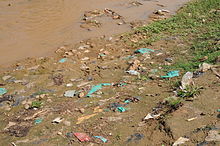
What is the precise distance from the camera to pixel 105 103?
339 centimetres

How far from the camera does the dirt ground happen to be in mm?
2695

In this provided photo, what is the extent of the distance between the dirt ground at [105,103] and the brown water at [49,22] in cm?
80

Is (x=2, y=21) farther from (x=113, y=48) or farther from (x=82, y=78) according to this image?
(x=82, y=78)

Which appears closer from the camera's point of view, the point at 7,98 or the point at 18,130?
the point at 18,130

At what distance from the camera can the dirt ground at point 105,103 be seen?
2.70m

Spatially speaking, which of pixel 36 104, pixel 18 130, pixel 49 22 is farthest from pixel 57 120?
pixel 49 22

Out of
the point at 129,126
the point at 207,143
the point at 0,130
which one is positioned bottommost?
the point at 0,130

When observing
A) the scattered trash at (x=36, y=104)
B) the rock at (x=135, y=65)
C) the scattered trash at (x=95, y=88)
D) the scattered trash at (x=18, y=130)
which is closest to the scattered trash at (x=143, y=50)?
the rock at (x=135, y=65)

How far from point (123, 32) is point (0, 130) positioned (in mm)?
3835

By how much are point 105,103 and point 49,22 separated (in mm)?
4197

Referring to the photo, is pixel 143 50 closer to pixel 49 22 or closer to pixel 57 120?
pixel 57 120

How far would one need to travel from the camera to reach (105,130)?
2.86 m

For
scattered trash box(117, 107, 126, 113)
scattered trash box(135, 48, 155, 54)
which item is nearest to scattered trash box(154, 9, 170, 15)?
scattered trash box(135, 48, 155, 54)

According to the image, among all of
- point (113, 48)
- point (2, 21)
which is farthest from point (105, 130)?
point (2, 21)
